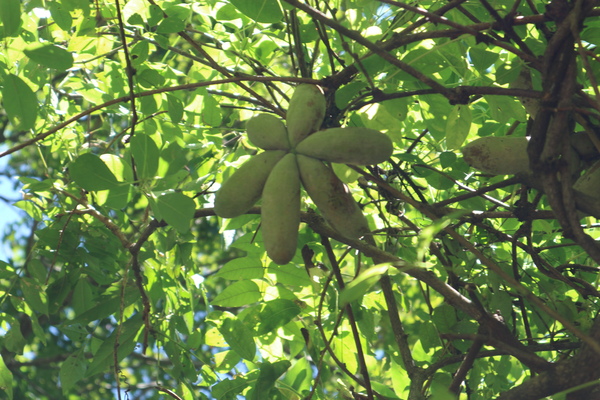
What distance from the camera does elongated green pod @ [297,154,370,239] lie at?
40.0 inches

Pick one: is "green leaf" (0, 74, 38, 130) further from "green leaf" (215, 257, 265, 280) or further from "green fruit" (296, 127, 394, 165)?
"green fruit" (296, 127, 394, 165)

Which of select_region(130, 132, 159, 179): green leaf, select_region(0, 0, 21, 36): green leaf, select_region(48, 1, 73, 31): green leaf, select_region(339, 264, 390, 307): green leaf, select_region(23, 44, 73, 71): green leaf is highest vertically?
select_region(48, 1, 73, 31): green leaf

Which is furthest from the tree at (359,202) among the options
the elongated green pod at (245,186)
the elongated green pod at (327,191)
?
the elongated green pod at (245,186)

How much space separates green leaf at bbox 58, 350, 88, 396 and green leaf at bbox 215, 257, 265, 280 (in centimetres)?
51

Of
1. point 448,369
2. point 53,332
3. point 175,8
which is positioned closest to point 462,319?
point 448,369

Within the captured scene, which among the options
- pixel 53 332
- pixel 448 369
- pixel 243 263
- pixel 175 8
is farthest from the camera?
pixel 53 332

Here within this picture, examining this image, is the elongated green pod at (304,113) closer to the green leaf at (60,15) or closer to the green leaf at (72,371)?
the green leaf at (60,15)

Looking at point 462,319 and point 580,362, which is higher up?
point 462,319

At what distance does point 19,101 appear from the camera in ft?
4.76

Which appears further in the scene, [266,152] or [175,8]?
[175,8]

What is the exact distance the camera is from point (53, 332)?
5785 mm

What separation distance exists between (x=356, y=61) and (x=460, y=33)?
190 millimetres

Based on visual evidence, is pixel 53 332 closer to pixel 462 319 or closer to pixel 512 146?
pixel 462 319

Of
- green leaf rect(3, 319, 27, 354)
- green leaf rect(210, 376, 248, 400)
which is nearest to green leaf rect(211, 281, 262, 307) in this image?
green leaf rect(210, 376, 248, 400)
